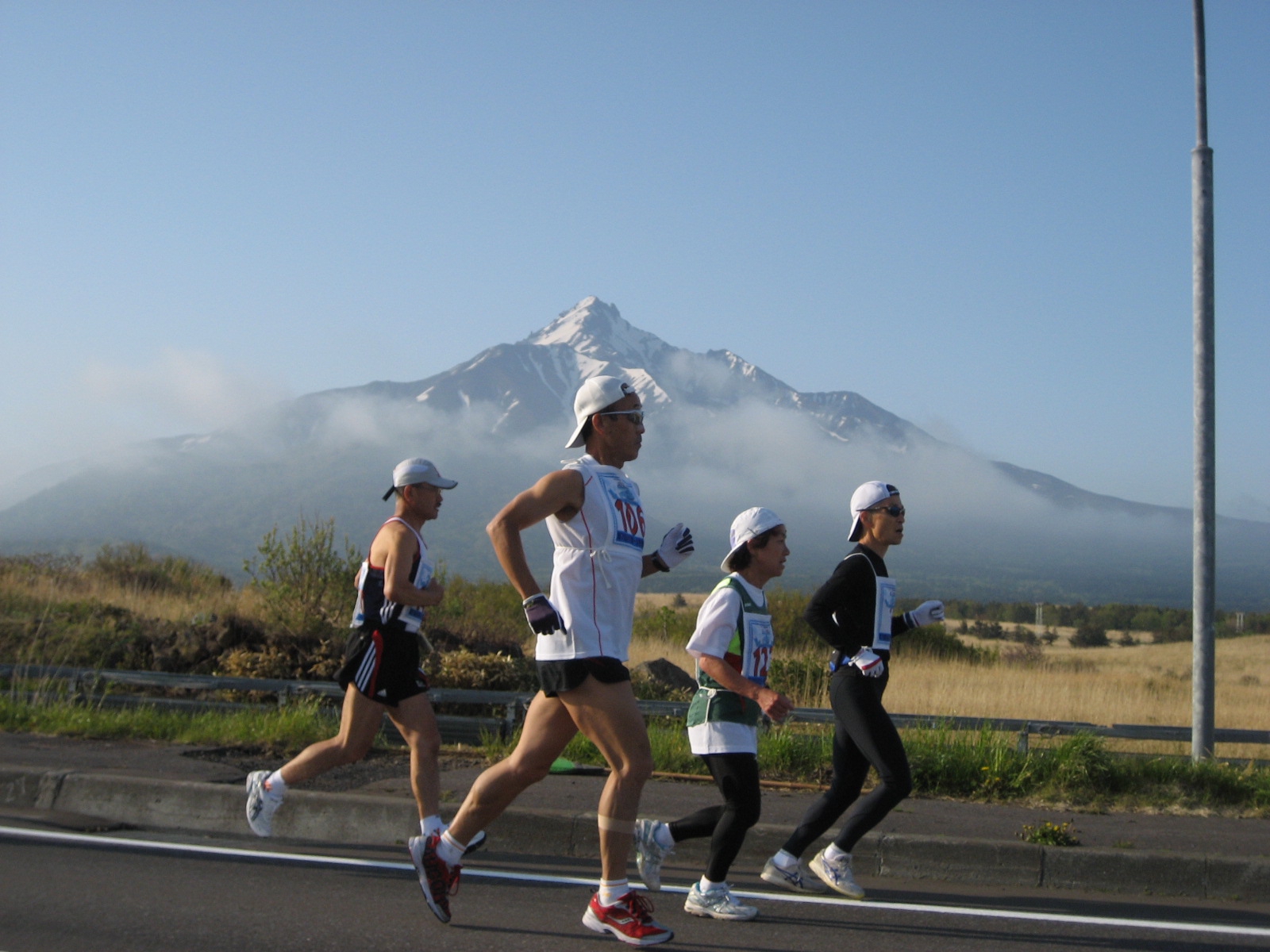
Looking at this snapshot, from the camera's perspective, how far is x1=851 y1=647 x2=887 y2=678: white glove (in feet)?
18.4

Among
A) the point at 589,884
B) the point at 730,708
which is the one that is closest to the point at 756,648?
the point at 730,708

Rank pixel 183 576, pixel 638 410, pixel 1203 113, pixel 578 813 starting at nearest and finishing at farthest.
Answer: pixel 638 410, pixel 578 813, pixel 1203 113, pixel 183 576

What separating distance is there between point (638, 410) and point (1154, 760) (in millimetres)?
5207

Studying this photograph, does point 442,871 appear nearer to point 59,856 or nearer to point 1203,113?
point 59,856

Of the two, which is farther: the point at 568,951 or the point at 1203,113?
the point at 1203,113

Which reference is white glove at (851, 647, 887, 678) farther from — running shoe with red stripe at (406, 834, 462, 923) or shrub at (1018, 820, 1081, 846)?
running shoe with red stripe at (406, 834, 462, 923)

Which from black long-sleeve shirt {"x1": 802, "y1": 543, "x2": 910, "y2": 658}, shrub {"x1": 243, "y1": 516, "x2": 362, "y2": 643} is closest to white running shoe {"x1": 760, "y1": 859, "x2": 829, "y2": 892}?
black long-sleeve shirt {"x1": 802, "y1": 543, "x2": 910, "y2": 658}

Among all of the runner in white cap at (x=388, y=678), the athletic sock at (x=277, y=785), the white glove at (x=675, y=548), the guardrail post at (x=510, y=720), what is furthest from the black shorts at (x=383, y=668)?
the guardrail post at (x=510, y=720)

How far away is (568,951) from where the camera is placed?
4824 mm

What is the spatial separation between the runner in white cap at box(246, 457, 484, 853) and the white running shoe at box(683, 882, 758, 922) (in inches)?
50.2

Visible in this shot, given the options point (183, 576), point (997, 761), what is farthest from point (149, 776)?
point (183, 576)

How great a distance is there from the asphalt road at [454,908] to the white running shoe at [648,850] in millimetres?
182

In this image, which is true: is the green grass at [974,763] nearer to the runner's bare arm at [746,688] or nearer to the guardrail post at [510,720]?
the guardrail post at [510,720]

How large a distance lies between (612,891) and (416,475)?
7.89 ft
